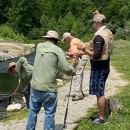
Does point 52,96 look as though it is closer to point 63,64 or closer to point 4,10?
point 63,64

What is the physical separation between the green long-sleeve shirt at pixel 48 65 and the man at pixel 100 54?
0.68 m

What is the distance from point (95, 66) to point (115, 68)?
11266 millimetres

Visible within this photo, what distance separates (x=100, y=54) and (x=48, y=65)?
44.6 inches

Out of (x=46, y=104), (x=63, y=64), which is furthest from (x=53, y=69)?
(x=46, y=104)

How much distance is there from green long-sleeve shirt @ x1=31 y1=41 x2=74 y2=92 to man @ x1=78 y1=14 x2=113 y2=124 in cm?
68

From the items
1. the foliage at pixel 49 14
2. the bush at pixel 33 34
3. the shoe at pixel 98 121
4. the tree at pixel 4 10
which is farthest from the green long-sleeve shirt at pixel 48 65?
the tree at pixel 4 10

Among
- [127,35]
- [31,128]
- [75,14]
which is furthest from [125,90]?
[75,14]

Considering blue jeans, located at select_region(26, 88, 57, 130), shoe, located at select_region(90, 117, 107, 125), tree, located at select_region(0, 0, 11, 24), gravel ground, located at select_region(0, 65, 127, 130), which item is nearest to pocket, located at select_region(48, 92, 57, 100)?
blue jeans, located at select_region(26, 88, 57, 130)

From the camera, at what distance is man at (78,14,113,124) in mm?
6961

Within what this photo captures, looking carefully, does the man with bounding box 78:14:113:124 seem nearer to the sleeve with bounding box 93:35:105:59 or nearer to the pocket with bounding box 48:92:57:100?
the sleeve with bounding box 93:35:105:59

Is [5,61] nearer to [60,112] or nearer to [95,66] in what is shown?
[60,112]

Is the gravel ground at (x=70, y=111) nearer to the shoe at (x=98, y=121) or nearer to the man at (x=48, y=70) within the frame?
the shoe at (x=98, y=121)

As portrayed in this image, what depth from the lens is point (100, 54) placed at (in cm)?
699

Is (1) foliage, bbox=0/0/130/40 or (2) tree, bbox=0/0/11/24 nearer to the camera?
(1) foliage, bbox=0/0/130/40
